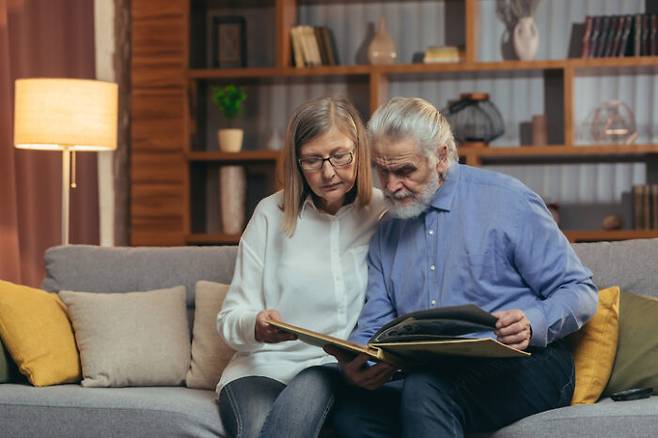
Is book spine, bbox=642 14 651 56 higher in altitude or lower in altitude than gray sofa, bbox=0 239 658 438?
higher

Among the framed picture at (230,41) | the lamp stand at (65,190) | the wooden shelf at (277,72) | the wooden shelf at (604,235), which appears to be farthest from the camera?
the framed picture at (230,41)

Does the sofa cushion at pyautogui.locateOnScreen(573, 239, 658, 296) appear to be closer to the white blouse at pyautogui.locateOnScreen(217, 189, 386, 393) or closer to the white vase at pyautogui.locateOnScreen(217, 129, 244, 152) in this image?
the white blouse at pyautogui.locateOnScreen(217, 189, 386, 393)

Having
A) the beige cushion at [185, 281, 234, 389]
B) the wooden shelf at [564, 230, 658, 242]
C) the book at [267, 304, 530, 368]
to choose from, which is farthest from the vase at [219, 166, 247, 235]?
the book at [267, 304, 530, 368]

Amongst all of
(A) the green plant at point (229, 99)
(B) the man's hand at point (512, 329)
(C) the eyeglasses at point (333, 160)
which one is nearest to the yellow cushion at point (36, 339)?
(C) the eyeglasses at point (333, 160)

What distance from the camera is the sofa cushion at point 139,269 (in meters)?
3.10

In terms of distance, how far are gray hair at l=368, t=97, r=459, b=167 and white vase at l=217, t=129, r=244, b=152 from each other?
2777 millimetres

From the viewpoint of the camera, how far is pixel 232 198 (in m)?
5.09

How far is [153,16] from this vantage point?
5.06 m

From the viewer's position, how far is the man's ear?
7.77 feet

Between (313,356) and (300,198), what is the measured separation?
0.38 m

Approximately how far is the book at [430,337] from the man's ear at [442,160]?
0.46 metres

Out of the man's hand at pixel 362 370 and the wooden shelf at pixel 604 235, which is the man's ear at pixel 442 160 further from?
the wooden shelf at pixel 604 235

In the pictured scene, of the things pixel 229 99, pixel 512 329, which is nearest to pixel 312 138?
pixel 512 329

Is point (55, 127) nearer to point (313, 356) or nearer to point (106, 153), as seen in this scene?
point (106, 153)
